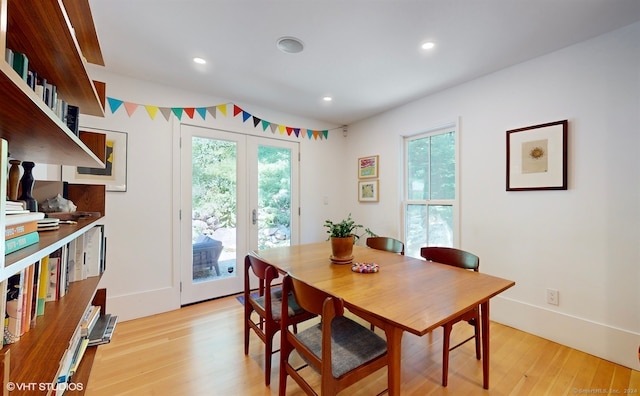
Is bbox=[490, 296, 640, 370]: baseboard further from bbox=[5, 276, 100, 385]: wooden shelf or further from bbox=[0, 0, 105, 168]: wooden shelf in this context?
bbox=[0, 0, 105, 168]: wooden shelf

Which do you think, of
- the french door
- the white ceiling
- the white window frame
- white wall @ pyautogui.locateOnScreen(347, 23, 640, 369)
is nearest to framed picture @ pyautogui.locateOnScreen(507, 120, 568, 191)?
white wall @ pyautogui.locateOnScreen(347, 23, 640, 369)

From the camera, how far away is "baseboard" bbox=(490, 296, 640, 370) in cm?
179

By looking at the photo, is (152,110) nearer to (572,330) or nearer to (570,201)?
(570,201)

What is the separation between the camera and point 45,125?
73 cm

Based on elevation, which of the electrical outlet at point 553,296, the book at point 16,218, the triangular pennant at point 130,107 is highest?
the triangular pennant at point 130,107

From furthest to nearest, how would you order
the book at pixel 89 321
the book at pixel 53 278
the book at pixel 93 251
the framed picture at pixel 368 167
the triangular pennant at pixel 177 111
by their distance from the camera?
the framed picture at pixel 368 167 → the triangular pennant at pixel 177 111 → the book at pixel 93 251 → the book at pixel 89 321 → the book at pixel 53 278

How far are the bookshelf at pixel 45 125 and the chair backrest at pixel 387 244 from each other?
206cm

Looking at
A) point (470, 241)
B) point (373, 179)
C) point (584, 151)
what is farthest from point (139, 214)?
point (584, 151)

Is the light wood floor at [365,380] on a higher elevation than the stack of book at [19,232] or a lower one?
lower

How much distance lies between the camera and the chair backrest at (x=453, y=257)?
A: 175 cm

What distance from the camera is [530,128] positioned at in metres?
2.23

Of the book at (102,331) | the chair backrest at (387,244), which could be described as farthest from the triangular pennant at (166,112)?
the chair backrest at (387,244)

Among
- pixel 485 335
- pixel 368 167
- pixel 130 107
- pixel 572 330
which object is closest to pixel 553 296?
pixel 572 330

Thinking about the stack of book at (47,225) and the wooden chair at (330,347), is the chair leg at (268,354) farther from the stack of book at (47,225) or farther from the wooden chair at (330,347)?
the stack of book at (47,225)
